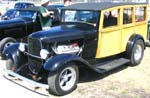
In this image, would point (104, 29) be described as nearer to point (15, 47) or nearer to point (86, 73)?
point (86, 73)

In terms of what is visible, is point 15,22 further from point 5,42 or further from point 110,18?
point 110,18

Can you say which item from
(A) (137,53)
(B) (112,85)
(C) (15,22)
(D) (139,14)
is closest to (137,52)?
(A) (137,53)

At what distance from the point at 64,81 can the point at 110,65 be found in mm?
1640

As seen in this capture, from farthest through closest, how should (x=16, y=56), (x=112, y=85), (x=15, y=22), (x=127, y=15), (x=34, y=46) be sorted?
(x=15, y=22) < (x=127, y=15) < (x=16, y=56) < (x=112, y=85) < (x=34, y=46)

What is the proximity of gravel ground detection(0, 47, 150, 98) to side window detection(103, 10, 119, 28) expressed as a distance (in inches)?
48.9

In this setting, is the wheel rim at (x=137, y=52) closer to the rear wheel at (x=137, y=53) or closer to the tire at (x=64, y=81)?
the rear wheel at (x=137, y=53)

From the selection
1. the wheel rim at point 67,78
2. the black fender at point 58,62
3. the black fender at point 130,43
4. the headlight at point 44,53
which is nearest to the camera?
the black fender at point 58,62

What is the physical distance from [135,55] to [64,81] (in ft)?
9.74

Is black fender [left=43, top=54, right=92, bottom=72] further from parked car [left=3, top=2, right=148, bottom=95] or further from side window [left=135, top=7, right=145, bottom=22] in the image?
side window [left=135, top=7, right=145, bottom=22]

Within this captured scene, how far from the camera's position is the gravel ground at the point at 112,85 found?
6.22 metres

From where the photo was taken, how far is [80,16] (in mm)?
7410

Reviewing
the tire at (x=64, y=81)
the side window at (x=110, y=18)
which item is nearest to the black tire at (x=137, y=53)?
the side window at (x=110, y=18)

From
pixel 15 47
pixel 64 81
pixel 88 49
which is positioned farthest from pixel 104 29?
pixel 15 47

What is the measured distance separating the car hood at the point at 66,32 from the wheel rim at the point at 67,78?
2.36ft
